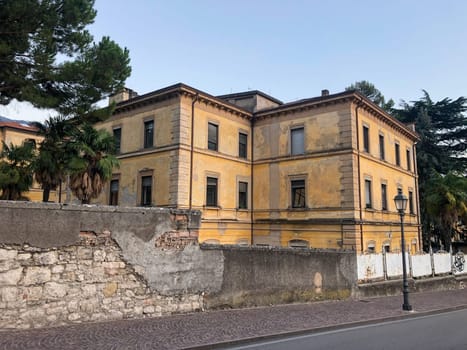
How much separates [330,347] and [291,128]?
747 inches

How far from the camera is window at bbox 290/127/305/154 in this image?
79.8ft

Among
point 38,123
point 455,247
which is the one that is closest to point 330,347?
point 38,123

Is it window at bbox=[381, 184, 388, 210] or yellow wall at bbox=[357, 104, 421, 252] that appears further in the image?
window at bbox=[381, 184, 388, 210]

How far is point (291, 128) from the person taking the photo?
2470 cm

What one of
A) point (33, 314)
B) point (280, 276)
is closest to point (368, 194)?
point (280, 276)

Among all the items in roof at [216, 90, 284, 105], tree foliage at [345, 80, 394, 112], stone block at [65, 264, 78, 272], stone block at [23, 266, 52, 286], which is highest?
tree foliage at [345, 80, 394, 112]

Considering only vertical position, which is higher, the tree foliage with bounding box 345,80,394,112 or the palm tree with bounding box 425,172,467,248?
the tree foliage with bounding box 345,80,394,112

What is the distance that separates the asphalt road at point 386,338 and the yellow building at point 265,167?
39.1 feet

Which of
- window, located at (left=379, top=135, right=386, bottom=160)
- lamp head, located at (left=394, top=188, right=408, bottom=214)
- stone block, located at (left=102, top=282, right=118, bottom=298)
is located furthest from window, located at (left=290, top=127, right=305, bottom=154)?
stone block, located at (left=102, top=282, right=118, bottom=298)

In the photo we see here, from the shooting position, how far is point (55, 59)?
12.2 metres

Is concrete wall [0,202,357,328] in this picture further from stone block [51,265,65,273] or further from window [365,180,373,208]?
window [365,180,373,208]

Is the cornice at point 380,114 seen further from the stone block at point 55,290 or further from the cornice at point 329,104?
the stone block at point 55,290

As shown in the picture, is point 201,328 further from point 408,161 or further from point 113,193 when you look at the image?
point 408,161

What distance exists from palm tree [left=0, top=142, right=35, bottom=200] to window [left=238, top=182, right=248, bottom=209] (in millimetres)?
12387
